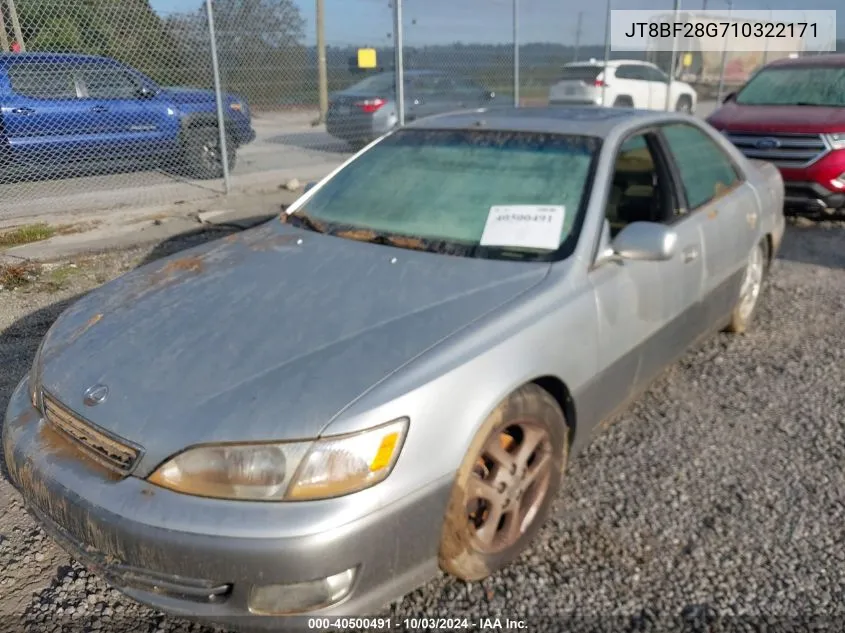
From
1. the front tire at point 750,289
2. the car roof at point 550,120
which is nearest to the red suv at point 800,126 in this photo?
the front tire at point 750,289

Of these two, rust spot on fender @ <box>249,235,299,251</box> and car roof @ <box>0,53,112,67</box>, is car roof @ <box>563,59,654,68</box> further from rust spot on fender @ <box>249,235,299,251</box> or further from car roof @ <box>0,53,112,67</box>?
rust spot on fender @ <box>249,235,299,251</box>

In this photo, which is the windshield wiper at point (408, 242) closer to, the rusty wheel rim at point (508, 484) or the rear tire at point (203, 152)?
the rusty wheel rim at point (508, 484)

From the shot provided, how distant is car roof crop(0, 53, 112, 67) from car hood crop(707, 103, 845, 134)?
6.82m

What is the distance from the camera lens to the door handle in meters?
3.28

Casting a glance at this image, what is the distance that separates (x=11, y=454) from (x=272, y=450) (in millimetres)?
1056

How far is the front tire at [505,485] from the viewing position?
2178mm

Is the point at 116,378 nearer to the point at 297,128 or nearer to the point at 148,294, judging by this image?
the point at 148,294

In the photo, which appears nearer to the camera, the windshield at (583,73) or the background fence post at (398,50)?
the background fence post at (398,50)

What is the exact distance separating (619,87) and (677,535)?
13.6 m

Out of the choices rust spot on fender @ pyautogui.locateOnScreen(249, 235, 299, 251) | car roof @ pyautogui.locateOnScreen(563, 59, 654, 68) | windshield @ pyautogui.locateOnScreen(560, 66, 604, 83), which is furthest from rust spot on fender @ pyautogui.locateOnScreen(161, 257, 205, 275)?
windshield @ pyautogui.locateOnScreen(560, 66, 604, 83)

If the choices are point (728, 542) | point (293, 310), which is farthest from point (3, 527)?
point (728, 542)

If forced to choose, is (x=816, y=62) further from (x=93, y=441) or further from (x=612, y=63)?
(x=93, y=441)

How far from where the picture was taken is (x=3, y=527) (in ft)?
8.82

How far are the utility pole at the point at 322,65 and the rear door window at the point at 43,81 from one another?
3003 mm
